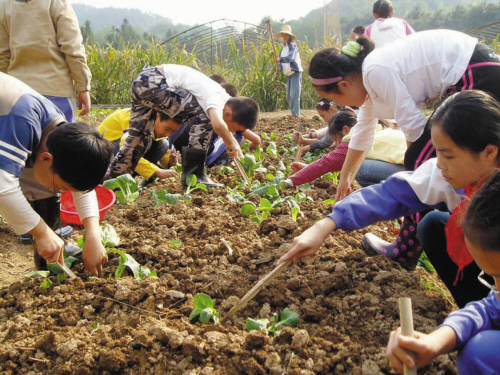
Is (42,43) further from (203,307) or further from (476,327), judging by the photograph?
(476,327)

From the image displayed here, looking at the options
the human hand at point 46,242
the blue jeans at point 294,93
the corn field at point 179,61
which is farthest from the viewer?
the corn field at point 179,61

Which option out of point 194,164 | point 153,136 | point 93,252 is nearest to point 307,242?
point 93,252

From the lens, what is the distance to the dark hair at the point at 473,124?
1569 millimetres

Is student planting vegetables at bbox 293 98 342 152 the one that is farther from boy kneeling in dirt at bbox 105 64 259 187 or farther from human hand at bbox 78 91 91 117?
human hand at bbox 78 91 91 117

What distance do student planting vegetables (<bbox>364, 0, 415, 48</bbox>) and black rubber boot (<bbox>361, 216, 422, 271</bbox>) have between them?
3923 mm

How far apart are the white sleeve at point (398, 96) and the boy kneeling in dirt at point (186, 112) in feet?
3.84

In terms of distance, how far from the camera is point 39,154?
194cm

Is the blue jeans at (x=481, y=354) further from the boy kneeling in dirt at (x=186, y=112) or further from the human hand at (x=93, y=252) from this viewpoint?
the boy kneeling in dirt at (x=186, y=112)

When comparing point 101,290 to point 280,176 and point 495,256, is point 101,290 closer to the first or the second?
point 495,256

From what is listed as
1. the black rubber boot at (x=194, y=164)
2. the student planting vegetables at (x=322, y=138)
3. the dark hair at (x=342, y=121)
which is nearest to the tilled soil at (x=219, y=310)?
the black rubber boot at (x=194, y=164)

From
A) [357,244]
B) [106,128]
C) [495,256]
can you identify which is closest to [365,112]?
[357,244]

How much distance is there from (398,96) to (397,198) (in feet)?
2.43

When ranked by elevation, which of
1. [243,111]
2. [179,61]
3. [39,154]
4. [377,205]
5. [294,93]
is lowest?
[294,93]

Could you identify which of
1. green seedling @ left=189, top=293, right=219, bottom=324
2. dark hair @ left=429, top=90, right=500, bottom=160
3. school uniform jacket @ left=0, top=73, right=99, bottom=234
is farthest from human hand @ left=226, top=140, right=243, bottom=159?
dark hair @ left=429, top=90, right=500, bottom=160
